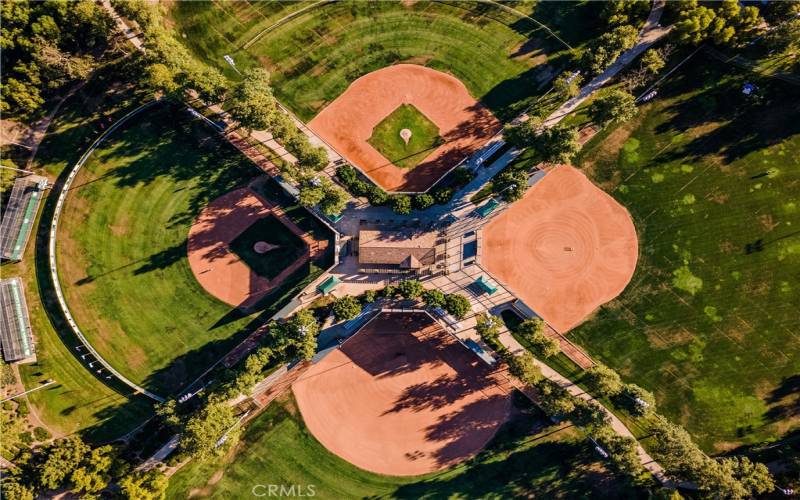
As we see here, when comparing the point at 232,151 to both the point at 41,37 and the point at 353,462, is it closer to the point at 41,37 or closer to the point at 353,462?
the point at 41,37

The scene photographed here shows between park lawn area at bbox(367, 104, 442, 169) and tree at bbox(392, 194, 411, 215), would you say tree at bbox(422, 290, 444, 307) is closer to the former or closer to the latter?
tree at bbox(392, 194, 411, 215)

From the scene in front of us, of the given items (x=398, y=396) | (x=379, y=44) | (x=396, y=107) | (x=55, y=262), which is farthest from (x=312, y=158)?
(x=55, y=262)

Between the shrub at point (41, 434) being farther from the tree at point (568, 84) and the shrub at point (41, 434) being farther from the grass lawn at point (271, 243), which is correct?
the tree at point (568, 84)

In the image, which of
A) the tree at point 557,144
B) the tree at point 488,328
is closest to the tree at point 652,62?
the tree at point 557,144

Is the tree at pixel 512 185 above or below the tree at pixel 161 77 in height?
below

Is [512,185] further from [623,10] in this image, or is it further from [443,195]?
[623,10]

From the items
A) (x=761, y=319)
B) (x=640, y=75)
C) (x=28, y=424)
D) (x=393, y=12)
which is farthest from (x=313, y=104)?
(x=761, y=319)

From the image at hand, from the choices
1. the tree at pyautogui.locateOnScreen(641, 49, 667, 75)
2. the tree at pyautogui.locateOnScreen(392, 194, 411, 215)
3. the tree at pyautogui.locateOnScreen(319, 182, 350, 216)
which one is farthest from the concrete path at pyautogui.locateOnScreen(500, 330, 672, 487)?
the tree at pyautogui.locateOnScreen(641, 49, 667, 75)
